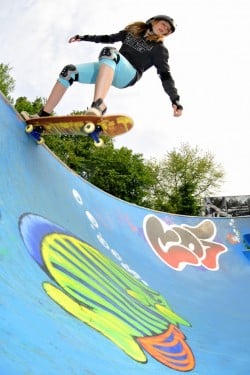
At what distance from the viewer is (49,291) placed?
2775 mm

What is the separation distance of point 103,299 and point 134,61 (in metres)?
2.81

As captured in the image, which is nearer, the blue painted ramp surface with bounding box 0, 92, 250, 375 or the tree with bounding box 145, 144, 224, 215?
the blue painted ramp surface with bounding box 0, 92, 250, 375

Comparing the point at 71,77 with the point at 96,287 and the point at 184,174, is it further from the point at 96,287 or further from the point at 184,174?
the point at 184,174

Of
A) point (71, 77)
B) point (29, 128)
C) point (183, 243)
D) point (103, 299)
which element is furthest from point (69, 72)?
point (183, 243)

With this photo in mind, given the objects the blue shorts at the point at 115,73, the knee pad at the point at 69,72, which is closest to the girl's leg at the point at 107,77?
the blue shorts at the point at 115,73

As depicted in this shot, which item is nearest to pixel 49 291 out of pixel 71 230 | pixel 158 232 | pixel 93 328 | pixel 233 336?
pixel 93 328

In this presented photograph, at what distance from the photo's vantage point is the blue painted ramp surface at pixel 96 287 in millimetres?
2328

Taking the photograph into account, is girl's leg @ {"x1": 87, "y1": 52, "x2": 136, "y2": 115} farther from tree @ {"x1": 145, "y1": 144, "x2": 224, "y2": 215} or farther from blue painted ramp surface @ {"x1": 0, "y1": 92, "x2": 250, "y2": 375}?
tree @ {"x1": 145, "y1": 144, "x2": 224, "y2": 215}

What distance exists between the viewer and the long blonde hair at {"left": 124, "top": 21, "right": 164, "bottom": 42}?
15.2ft

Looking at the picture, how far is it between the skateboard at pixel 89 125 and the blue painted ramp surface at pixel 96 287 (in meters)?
0.38

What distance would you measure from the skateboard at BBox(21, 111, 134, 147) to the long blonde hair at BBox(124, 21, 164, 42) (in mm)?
1304

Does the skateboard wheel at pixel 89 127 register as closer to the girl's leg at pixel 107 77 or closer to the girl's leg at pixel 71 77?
the girl's leg at pixel 107 77

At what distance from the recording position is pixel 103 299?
134 inches

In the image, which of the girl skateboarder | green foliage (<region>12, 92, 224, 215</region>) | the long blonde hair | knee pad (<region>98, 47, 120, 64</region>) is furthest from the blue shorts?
green foliage (<region>12, 92, 224, 215</region>)
